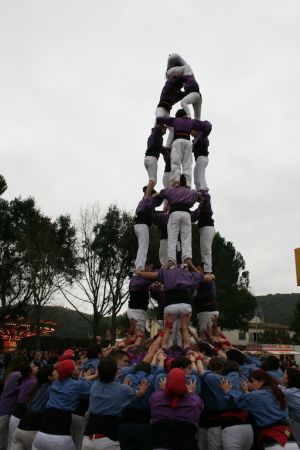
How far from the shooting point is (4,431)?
698 cm

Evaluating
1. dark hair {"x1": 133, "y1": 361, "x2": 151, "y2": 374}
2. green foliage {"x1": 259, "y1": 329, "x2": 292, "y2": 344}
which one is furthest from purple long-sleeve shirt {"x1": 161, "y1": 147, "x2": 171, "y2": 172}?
green foliage {"x1": 259, "y1": 329, "x2": 292, "y2": 344}

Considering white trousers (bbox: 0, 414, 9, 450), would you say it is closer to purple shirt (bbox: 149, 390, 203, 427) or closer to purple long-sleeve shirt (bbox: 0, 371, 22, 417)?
purple long-sleeve shirt (bbox: 0, 371, 22, 417)

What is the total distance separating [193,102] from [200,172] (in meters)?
2.09

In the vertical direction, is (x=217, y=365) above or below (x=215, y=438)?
above

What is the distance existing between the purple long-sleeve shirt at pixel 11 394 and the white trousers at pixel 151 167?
23.1ft

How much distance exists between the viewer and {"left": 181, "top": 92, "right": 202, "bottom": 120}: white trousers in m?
12.5

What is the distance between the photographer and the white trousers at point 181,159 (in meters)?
11.6

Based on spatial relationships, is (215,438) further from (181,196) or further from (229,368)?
(181,196)

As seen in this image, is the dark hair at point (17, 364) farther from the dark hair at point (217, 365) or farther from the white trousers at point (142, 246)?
the white trousers at point (142, 246)

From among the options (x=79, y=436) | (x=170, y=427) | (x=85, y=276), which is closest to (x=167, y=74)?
(x=79, y=436)

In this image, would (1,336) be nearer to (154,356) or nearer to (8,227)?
(8,227)

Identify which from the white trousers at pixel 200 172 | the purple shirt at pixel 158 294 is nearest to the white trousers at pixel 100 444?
the purple shirt at pixel 158 294

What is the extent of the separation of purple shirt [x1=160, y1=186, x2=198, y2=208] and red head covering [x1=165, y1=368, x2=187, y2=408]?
6824 millimetres

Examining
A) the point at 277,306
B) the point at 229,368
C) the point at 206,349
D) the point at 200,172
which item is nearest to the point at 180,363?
the point at 229,368
